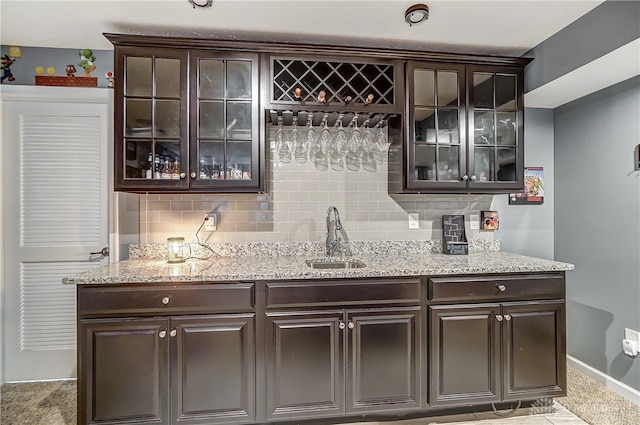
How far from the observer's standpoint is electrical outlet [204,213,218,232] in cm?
241

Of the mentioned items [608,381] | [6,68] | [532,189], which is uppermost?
[6,68]

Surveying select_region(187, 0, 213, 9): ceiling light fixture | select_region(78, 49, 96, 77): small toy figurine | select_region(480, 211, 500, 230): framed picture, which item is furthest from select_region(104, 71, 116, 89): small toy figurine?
select_region(480, 211, 500, 230): framed picture

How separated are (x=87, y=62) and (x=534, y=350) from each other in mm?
3658

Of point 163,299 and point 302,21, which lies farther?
point 302,21

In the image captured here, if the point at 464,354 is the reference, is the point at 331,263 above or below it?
above

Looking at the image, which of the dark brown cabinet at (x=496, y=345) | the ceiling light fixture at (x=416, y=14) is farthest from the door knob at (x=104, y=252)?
the ceiling light fixture at (x=416, y=14)

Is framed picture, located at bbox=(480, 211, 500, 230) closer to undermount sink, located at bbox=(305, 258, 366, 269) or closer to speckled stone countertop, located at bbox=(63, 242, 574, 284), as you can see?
speckled stone countertop, located at bbox=(63, 242, 574, 284)

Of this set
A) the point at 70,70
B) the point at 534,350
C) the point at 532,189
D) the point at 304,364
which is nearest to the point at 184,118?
the point at 70,70

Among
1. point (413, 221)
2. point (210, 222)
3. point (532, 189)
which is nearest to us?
point (210, 222)

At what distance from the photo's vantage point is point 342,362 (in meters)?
1.87

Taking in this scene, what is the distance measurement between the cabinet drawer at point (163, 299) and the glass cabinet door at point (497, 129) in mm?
1792

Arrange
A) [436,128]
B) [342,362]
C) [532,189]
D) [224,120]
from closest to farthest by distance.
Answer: [342,362] → [224,120] → [436,128] → [532,189]

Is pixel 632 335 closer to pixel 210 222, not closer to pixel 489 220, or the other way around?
pixel 489 220

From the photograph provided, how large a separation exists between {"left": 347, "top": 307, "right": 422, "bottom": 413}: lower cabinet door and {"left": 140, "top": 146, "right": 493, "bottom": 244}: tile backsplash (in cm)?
80
